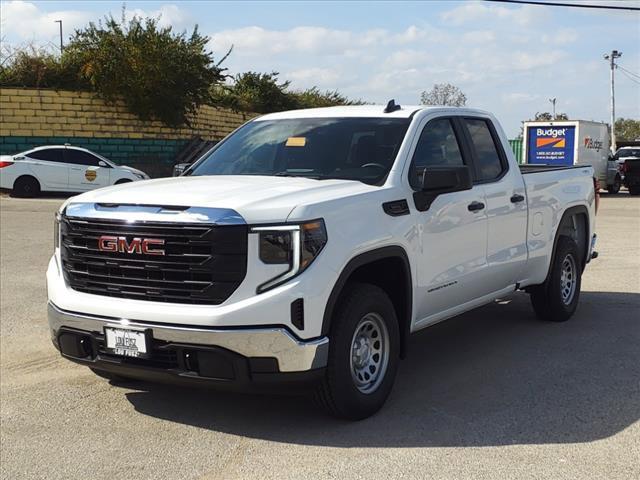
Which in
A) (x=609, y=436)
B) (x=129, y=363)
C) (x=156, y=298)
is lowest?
(x=609, y=436)

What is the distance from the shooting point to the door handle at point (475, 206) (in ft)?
19.0

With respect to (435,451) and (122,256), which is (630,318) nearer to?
(435,451)

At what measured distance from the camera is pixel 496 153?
21.8 ft

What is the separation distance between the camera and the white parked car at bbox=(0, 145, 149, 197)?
22.9 meters

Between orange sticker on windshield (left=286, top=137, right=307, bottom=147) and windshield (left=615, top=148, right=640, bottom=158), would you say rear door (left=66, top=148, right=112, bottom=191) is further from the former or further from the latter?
windshield (left=615, top=148, right=640, bottom=158)

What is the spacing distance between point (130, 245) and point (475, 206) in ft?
8.66

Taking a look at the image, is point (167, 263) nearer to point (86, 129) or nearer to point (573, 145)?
point (573, 145)

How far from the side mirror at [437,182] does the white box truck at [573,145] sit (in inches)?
967

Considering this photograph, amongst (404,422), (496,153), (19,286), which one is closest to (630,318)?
(496,153)

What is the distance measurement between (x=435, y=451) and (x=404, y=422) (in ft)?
1.57

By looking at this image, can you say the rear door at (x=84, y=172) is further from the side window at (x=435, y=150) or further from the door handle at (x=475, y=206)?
the door handle at (x=475, y=206)

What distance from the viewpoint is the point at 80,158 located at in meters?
23.2

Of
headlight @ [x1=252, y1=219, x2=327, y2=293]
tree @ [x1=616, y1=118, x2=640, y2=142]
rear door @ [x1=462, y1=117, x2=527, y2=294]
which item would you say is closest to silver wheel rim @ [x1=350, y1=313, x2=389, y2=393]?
headlight @ [x1=252, y1=219, x2=327, y2=293]

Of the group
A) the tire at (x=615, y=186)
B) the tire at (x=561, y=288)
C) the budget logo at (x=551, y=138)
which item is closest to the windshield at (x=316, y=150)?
the tire at (x=561, y=288)
